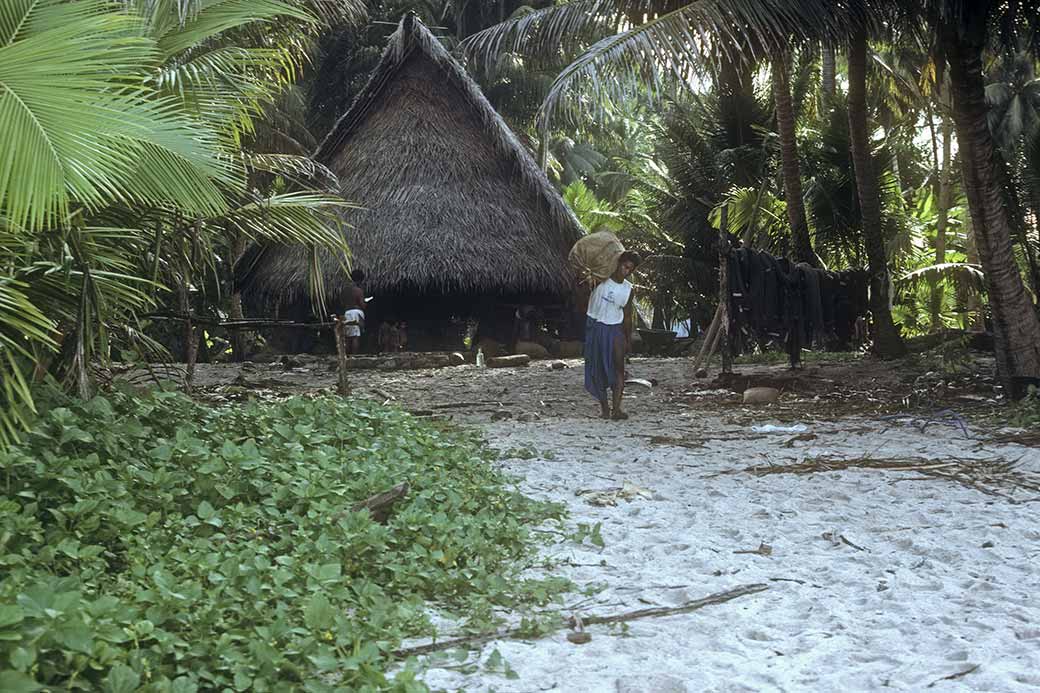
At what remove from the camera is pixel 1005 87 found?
2159 cm

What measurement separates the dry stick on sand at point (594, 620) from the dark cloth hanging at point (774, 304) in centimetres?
597

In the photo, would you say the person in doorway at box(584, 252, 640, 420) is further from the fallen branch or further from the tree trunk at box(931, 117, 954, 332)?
the tree trunk at box(931, 117, 954, 332)

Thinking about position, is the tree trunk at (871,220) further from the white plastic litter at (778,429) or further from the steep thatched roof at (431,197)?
the white plastic litter at (778,429)

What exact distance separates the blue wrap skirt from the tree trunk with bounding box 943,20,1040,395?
299cm

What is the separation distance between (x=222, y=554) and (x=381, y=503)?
794mm

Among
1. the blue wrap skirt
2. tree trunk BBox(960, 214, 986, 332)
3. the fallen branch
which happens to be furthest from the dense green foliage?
tree trunk BBox(960, 214, 986, 332)

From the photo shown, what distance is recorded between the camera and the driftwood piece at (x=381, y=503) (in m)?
3.88

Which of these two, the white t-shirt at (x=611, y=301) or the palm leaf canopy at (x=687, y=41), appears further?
the palm leaf canopy at (x=687, y=41)

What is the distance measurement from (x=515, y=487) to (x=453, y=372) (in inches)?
283

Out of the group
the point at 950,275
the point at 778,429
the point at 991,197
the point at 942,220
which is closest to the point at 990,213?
the point at 991,197

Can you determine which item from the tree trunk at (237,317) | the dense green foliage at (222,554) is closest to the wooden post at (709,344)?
the dense green foliage at (222,554)

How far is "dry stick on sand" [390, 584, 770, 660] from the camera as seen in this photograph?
2805 millimetres

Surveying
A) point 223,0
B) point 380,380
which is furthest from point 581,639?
point 380,380

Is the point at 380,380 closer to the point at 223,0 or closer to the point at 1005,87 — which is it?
the point at 223,0
